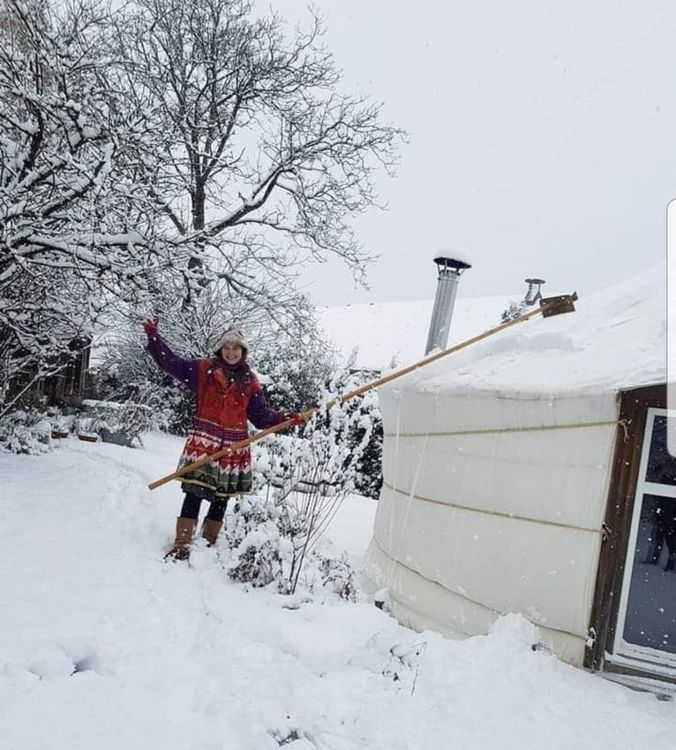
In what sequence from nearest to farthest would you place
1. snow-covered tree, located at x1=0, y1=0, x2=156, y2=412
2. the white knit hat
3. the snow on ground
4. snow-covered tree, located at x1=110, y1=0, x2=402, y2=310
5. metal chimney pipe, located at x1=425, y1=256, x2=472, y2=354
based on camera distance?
the snow on ground
the white knit hat
snow-covered tree, located at x1=0, y1=0, x2=156, y2=412
metal chimney pipe, located at x1=425, y1=256, x2=472, y2=354
snow-covered tree, located at x1=110, y1=0, x2=402, y2=310

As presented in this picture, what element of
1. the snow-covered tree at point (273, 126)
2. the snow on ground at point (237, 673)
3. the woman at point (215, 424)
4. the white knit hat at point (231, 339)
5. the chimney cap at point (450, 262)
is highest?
the snow-covered tree at point (273, 126)

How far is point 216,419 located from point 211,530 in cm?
67

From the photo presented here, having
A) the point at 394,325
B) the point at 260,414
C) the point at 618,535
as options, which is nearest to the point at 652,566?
the point at 618,535

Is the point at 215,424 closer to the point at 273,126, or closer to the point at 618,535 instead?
the point at 618,535

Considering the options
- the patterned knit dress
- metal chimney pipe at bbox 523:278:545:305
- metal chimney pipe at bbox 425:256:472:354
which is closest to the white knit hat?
the patterned knit dress

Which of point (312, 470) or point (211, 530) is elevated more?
point (312, 470)

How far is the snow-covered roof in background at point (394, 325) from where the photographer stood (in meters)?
18.0

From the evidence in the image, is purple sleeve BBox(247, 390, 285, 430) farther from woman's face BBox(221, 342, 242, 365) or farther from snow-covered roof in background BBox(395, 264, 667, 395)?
snow-covered roof in background BBox(395, 264, 667, 395)

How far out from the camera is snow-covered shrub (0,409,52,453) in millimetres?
5988

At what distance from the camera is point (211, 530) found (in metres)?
3.88

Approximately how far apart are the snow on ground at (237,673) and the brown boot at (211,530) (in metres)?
0.14

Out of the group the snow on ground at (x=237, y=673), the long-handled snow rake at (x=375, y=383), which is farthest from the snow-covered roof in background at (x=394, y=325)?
the snow on ground at (x=237, y=673)

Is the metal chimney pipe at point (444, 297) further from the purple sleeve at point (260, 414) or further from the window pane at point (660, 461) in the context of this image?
the window pane at point (660, 461)

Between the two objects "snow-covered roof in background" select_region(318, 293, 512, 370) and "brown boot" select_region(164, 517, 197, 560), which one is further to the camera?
"snow-covered roof in background" select_region(318, 293, 512, 370)
